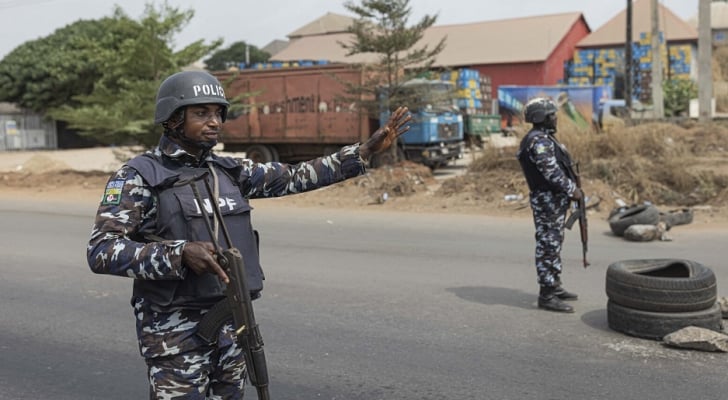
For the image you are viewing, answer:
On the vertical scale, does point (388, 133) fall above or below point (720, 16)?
below

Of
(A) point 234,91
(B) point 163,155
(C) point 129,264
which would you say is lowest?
(C) point 129,264

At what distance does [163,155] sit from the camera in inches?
104

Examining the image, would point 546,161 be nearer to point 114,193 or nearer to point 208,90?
point 208,90

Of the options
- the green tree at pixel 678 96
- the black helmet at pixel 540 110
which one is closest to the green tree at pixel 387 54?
the black helmet at pixel 540 110

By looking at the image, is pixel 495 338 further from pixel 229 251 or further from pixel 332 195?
pixel 332 195

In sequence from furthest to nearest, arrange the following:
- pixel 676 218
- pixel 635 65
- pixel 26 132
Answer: pixel 635 65 → pixel 26 132 → pixel 676 218

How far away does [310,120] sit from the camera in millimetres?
19812

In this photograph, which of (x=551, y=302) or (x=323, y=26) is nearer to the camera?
(x=551, y=302)

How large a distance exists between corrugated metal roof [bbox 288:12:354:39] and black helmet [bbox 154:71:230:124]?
2408 inches

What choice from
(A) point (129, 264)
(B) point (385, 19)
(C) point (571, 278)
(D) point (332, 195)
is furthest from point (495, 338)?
(B) point (385, 19)

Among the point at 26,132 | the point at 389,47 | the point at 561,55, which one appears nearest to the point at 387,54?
the point at 389,47

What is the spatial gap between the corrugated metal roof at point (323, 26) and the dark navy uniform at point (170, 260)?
6130cm

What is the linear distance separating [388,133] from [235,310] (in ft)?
3.03

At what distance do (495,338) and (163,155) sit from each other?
11.1ft
